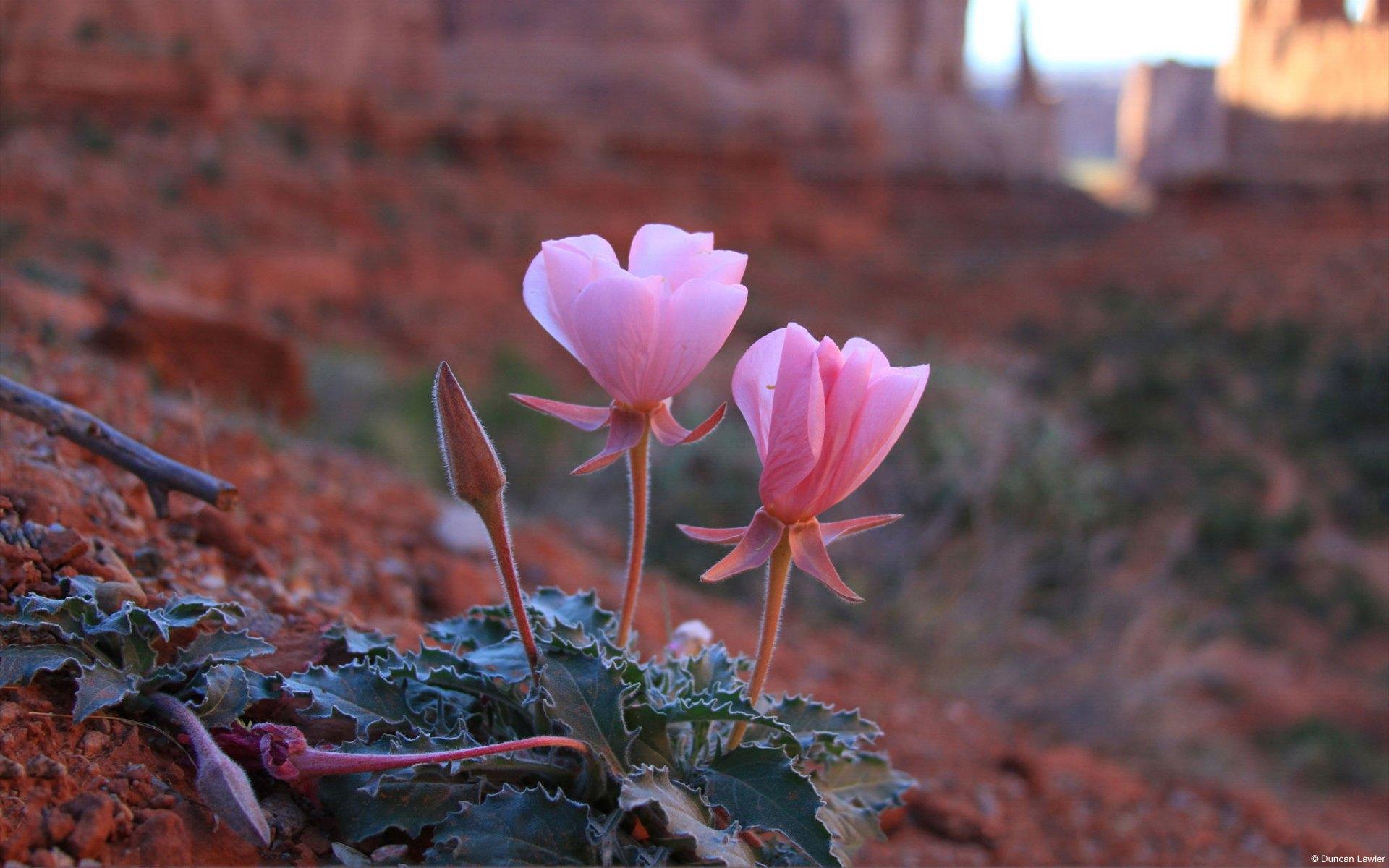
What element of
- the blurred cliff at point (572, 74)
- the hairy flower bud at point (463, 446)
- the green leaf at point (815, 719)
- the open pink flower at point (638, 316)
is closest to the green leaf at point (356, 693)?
the hairy flower bud at point (463, 446)

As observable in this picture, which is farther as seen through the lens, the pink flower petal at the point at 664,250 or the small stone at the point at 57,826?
the pink flower petal at the point at 664,250

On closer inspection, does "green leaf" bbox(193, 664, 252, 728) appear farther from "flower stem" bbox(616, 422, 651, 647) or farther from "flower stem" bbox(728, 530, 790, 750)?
"flower stem" bbox(728, 530, 790, 750)

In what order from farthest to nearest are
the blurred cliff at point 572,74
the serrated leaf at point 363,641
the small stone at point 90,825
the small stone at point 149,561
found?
the blurred cliff at point 572,74 → the small stone at point 149,561 → the serrated leaf at point 363,641 → the small stone at point 90,825

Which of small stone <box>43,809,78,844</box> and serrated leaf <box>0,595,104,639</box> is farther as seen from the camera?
serrated leaf <box>0,595,104,639</box>

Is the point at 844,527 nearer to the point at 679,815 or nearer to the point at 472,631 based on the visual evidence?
the point at 679,815

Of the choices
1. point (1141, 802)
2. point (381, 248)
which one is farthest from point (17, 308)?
point (381, 248)

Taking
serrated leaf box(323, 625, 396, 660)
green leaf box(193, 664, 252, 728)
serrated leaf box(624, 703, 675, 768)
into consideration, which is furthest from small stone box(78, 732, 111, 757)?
serrated leaf box(624, 703, 675, 768)

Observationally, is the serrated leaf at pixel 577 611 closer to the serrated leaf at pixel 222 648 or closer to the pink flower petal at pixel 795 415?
the serrated leaf at pixel 222 648
